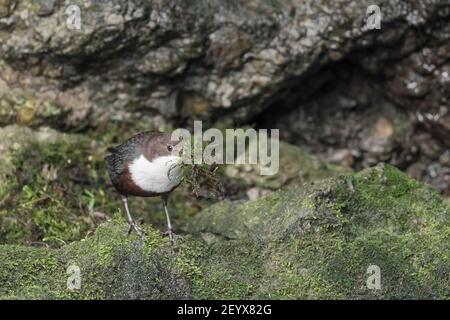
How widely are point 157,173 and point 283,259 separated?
106cm

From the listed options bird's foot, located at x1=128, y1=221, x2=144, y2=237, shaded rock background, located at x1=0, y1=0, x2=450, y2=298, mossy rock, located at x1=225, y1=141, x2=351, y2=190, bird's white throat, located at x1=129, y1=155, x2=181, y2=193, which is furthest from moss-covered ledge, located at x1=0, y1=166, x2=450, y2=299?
mossy rock, located at x1=225, y1=141, x2=351, y2=190

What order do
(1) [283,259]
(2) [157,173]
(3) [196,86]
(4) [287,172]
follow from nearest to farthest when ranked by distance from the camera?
(1) [283,259] → (2) [157,173] → (4) [287,172] → (3) [196,86]

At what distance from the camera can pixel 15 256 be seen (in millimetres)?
4695

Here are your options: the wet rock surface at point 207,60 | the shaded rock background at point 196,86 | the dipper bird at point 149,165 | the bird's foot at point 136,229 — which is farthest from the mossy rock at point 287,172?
the bird's foot at point 136,229

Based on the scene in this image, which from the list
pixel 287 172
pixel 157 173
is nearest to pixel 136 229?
pixel 157 173

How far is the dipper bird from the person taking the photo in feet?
17.5

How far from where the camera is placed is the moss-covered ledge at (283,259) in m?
4.57

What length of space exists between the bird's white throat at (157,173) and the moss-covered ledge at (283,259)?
0.44 meters

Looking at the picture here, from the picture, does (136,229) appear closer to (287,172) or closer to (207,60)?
(287,172)

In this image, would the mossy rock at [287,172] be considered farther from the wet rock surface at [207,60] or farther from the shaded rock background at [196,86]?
the wet rock surface at [207,60]

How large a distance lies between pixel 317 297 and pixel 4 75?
360 centimetres

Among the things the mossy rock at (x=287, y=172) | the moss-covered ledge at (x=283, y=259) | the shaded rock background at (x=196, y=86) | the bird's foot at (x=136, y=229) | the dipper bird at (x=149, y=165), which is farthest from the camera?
the mossy rock at (x=287, y=172)

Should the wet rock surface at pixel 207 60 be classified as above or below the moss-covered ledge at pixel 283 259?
above

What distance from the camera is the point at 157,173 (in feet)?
17.6
